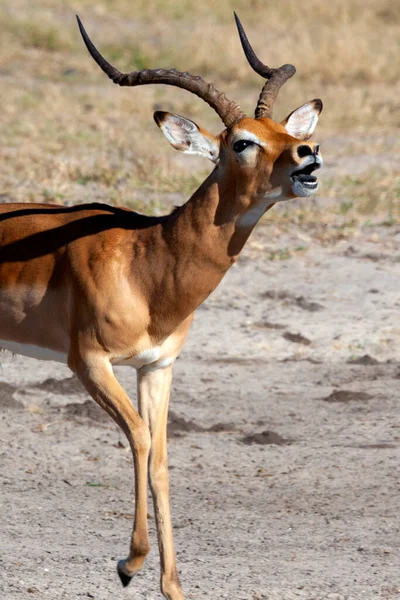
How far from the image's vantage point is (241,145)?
4598mm

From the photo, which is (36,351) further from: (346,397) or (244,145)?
(346,397)

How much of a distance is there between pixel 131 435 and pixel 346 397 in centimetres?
292

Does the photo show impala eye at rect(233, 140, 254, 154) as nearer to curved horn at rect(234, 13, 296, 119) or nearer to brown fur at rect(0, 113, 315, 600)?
brown fur at rect(0, 113, 315, 600)

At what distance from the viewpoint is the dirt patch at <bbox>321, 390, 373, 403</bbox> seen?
7395mm

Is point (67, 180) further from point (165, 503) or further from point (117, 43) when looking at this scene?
point (117, 43)

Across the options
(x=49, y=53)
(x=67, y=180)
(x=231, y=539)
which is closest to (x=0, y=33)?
(x=49, y=53)

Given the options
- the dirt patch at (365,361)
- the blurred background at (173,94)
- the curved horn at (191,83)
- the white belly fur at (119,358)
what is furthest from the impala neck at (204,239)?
the blurred background at (173,94)

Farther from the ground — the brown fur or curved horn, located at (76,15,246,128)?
curved horn, located at (76,15,246,128)

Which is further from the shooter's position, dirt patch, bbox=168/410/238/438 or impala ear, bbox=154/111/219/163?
dirt patch, bbox=168/410/238/438

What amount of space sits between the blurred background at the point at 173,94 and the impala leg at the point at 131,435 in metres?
5.66

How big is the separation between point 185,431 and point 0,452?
1.06 metres

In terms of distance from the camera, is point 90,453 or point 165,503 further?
point 90,453

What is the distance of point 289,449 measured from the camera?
6648 mm

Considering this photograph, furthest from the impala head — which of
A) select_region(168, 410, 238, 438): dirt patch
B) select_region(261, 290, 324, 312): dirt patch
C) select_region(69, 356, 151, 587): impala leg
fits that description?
select_region(261, 290, 324, 312): dirt patch
